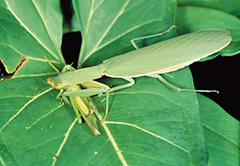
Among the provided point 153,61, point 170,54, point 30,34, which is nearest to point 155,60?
point 153,61

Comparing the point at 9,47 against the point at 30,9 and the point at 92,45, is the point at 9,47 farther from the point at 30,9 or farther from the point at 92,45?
the point at 92,45

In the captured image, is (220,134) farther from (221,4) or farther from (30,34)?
(30,34)

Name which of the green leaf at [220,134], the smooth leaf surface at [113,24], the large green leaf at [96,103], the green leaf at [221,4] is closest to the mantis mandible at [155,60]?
the large green leaf at [96,103]

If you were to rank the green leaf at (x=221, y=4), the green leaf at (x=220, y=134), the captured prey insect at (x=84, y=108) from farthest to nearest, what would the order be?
the green leaf at (x=221, y=4) → the green leaf at (x=220, y=134) → the captured prey insect at (x=84, y=108)

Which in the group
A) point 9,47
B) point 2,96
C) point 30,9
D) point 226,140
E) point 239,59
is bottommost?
point 226,140

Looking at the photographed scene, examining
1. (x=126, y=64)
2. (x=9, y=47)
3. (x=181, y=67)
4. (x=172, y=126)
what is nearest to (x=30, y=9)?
(x=9, y=47)

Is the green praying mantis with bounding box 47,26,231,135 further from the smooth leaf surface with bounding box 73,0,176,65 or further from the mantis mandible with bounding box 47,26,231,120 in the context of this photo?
the smooth leaf surface with bounding box 73,0,176,65

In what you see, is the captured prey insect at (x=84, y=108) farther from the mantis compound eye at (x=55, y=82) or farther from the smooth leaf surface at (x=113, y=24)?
the smooth leaf surface at (x=113, y=24)
